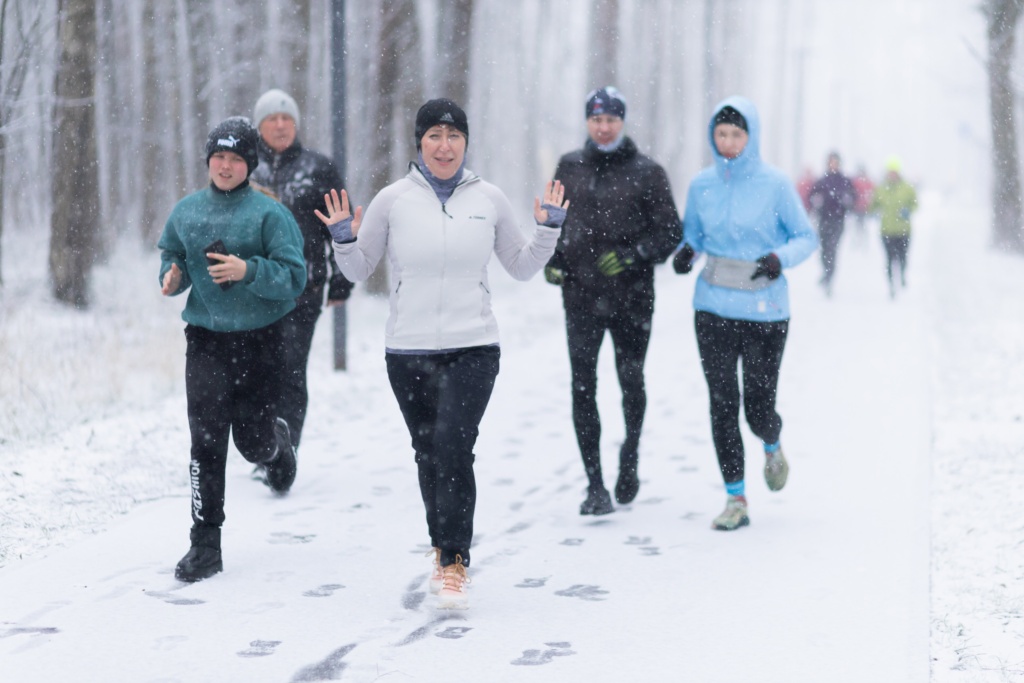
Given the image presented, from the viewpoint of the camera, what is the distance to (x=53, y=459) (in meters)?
7.50

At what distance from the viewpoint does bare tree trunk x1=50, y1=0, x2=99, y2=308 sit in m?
13.8

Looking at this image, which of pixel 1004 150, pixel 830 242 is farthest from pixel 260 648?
pixel 1004 150

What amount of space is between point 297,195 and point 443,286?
2.25 meters

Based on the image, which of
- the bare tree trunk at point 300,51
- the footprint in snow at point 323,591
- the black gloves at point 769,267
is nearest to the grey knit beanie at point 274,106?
the black gloves at point 769,267

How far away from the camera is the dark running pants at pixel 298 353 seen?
23.3 feet

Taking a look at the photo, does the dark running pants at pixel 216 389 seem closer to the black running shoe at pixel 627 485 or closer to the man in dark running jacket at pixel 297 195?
the man in dark running jacket at pixel 297 195

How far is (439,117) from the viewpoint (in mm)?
5020

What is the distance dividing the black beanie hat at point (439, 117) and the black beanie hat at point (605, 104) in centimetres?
148

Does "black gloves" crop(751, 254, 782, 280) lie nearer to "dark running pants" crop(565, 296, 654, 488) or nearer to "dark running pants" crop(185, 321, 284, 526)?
"dark running pants" crop(565, 296, 654, 488)

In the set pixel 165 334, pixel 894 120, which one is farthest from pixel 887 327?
pixel 894 120

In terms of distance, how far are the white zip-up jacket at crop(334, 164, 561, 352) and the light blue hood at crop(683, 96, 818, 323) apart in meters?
1.51

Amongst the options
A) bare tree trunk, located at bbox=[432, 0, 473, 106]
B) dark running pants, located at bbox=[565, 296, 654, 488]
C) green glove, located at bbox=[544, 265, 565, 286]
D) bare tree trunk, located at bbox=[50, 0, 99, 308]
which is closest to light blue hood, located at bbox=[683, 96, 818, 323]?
dark running pants, located at bbox=[565, 296, 654, 488]

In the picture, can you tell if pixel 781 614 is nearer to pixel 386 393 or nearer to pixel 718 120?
pixel 718 120

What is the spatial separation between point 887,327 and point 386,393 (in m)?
7.09
